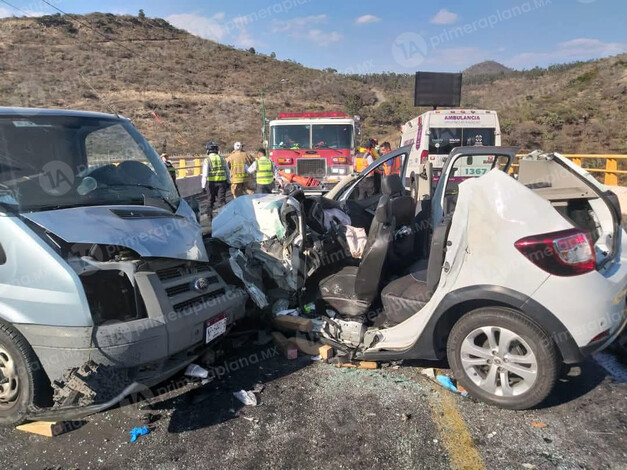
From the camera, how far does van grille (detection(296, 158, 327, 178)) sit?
13312 millimetres

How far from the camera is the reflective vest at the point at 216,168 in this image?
Answer: 1146cm

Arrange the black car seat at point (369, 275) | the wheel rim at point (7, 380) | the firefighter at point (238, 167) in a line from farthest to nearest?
the firefighter at point (238, 167) → the black car seat at point (369, 275) → the wheel rim at point (7, 380)

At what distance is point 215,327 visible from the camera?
339cm

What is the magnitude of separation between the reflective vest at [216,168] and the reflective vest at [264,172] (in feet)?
3.57

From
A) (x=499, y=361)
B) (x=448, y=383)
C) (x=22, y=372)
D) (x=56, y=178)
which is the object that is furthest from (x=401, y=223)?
(x=22, y=372)

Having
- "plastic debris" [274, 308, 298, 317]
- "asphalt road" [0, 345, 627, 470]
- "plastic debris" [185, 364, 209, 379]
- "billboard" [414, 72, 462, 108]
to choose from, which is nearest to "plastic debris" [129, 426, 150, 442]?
"asphalt road" [0, 345, 627, 470]

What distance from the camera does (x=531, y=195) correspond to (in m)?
2.86

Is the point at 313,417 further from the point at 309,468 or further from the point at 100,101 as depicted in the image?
the point at 100,101

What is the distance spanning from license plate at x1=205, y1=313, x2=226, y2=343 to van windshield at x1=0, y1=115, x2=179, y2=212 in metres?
1.18

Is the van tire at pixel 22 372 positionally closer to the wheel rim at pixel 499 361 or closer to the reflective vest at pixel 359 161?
the wheel rim at pixel 499 361

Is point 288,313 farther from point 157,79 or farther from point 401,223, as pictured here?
point 157,79

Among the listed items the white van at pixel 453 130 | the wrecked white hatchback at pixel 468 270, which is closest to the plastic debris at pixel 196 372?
the wrecked white hatchback at pixel 468 270

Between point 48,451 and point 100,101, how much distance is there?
46.9 meters

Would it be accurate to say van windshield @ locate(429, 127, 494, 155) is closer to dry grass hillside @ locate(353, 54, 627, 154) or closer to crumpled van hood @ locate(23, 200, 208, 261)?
crumpled van hood @ locate(23, 200, 208, 261)
